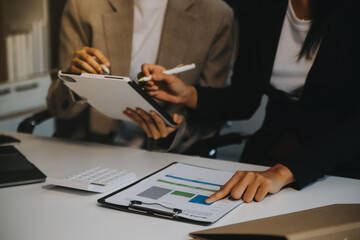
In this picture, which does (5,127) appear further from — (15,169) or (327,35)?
(327,35)

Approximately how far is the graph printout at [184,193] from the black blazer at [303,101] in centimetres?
20

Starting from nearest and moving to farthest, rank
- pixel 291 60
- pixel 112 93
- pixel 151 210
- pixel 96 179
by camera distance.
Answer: pixel 151 210 → pixel 96 179 → pixel 112 93 → pixel 291 60

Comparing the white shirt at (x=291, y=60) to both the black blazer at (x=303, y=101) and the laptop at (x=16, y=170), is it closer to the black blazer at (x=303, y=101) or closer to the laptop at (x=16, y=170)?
the black blazer at (x=303, y=101)

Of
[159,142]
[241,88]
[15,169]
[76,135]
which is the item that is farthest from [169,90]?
[15,169]

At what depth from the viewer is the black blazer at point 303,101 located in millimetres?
1166

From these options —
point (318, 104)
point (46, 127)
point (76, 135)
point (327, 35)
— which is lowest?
point (46, 127)

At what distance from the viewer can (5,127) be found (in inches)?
109

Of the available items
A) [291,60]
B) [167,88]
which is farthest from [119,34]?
[291,60]

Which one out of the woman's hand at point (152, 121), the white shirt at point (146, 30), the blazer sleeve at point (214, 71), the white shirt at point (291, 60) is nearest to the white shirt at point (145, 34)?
the white shirt at point (146, 30)

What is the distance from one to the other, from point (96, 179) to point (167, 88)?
1.68 ft

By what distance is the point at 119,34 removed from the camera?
1648 mm

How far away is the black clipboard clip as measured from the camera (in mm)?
898

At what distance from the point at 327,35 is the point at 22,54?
6.79 feet

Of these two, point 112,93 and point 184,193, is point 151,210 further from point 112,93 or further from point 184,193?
point 112,93
